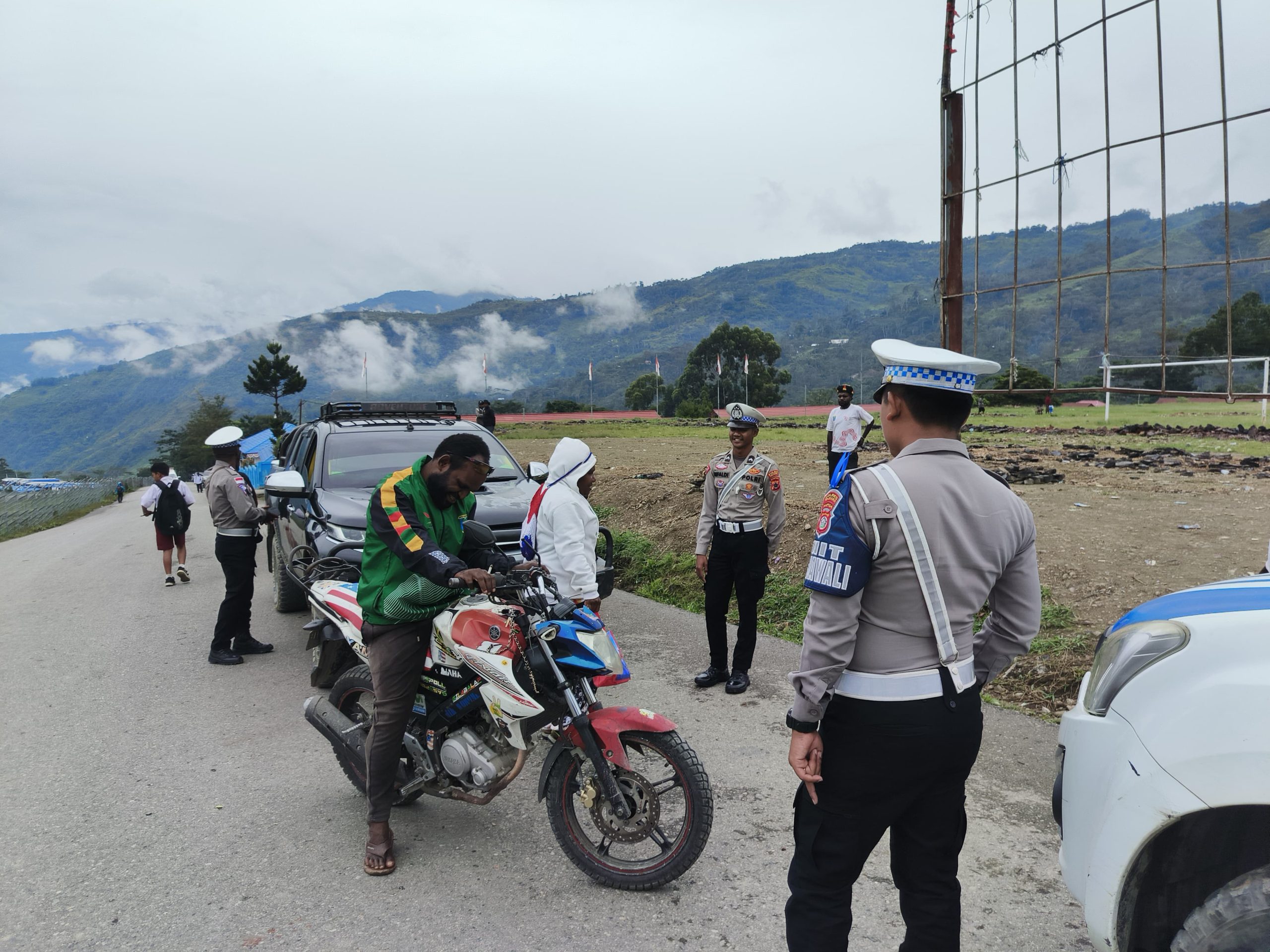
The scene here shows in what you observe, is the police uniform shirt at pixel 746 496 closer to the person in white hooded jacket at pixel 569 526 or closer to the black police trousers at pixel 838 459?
the person in white hooded jacket at pixel 569 526

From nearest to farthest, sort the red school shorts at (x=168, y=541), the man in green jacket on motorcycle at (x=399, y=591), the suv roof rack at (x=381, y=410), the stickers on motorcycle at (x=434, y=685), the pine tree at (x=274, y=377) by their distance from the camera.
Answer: the man in green jacket on motorcycle at (x=399, y=591)
the stickers on motorcycle at (x=434, y=685)
the suv roof rack at (x=381, y=410)
the red school shorts at (x=168, y=541)
the pine tree at (x=274, y=377)

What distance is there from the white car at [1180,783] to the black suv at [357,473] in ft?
14.9

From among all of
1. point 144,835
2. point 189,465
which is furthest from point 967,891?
point 189,465

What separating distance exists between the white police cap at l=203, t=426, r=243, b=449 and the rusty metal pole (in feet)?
18.1

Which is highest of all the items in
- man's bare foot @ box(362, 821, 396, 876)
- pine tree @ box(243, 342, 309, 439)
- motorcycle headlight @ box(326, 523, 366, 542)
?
pine tree @ box(243, 342, 309, 439)

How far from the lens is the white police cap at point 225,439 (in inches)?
271

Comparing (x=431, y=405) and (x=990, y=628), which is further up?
(x=431, y=405)

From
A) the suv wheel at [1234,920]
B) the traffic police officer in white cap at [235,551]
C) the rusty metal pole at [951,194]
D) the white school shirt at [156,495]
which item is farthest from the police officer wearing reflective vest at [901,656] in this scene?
the white school shirt at [156,495]

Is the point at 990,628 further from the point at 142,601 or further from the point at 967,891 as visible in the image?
the point at 142,601

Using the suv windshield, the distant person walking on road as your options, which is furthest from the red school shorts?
the suv windshield

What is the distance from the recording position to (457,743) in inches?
136

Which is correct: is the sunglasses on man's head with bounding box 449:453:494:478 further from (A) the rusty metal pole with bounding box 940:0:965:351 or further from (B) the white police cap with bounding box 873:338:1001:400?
(A) the rusty metal pole with bounding box 940:0:965:351

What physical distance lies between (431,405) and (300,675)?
11.8 feet

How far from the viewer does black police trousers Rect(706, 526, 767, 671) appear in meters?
5.53
